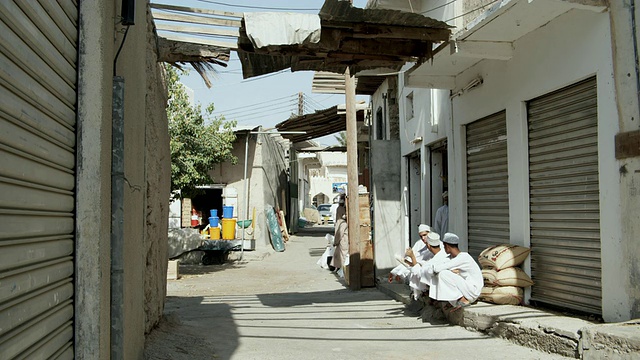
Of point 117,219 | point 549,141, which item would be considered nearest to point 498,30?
point 549,141

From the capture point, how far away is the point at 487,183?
9070mm

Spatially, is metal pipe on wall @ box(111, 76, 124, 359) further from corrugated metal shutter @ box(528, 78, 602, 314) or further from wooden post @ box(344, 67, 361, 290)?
wooden post @ box(344, 67, 361, 290)

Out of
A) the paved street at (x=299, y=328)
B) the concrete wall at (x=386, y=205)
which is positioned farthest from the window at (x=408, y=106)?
the paved street at (x=299, y=328)

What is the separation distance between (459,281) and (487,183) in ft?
7.84

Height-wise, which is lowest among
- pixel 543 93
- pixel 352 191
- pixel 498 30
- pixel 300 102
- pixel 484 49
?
pixel 352 191

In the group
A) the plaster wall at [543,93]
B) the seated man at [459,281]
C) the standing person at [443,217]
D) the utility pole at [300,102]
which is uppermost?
the utility pole at [300,102]

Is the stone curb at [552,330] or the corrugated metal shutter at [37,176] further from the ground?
the corrugated metal shutter at [37,176]

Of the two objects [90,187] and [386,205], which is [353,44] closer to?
[90,187]

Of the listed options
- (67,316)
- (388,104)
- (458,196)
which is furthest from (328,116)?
(67,316)

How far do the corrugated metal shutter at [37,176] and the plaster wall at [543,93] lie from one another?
493 cm

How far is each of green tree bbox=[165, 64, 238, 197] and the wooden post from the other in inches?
228

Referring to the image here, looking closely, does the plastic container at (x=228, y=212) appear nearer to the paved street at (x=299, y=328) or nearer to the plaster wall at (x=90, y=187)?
the paved street at (x=299, y=328)

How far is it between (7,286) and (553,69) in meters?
6.31

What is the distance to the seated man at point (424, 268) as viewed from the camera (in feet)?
25.4
